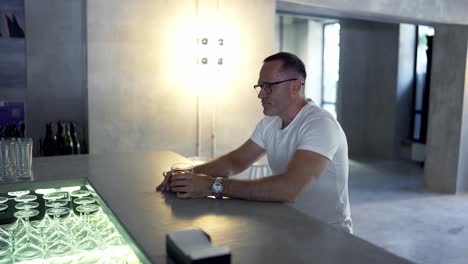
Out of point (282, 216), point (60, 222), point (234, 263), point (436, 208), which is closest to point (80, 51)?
point (60, 222)

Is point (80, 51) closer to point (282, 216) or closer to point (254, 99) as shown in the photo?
point (254, 99)

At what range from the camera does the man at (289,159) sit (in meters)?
1.67

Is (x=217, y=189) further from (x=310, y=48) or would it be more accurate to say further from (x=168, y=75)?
(x=310, y=48)

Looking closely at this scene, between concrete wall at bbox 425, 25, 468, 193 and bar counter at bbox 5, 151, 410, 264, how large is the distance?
4.96 meters

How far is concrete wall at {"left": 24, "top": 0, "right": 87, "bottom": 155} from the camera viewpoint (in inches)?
160

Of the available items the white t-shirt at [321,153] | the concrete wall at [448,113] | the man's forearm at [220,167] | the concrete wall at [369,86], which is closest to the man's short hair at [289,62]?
the white t-shirt at [321,153]

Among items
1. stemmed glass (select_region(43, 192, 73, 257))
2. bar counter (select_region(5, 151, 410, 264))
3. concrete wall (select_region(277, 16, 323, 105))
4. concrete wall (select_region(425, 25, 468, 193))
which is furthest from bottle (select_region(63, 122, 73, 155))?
concrete wall (select_region(277, 16, 323, 105))

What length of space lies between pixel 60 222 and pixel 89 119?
235 centimetres

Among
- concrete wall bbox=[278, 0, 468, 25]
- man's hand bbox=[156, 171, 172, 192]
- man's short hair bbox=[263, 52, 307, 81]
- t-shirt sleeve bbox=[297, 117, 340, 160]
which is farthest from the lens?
concrete wall bbox=[278, 0, 468, 25]

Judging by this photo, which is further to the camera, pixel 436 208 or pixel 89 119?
pixel 436 208

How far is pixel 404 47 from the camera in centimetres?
824

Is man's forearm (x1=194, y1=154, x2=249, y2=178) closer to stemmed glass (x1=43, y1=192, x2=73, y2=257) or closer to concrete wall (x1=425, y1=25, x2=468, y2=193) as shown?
stemmed glass (x1=43, y1=192, x2=73, y2=257)

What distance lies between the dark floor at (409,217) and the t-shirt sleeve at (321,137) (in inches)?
82.9

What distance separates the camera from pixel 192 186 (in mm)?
1665
